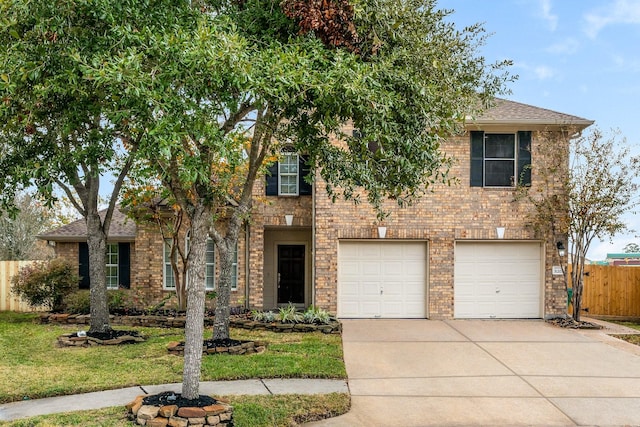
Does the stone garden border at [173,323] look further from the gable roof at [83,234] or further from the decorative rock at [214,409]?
the decorative rock at [214,409]

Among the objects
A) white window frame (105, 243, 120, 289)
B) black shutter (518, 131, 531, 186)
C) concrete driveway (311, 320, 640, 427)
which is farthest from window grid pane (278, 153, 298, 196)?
black shutter (518, 131, 531, 186)

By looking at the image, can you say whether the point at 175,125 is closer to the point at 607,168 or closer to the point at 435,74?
the point at 435,74

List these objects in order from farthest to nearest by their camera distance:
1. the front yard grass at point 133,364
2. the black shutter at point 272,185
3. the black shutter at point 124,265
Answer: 1. the black shutter at point 124,265
2. the black shutter at point 272,185
3. the front yard grass at point 133,364

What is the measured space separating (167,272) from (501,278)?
9.78 meters

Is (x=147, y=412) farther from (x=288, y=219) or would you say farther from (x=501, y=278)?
(x=501, y=278)

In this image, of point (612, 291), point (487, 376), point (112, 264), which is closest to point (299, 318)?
point (487, 376)

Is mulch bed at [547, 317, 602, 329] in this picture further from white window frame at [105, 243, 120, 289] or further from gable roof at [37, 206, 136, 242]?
white window frame at [105, 243, 120, 289]

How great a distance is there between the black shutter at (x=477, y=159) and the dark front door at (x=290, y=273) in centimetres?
577

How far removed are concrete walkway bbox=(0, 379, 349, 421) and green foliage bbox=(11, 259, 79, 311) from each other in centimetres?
929

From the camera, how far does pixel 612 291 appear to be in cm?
1823

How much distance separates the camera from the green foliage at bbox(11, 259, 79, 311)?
53.5ft

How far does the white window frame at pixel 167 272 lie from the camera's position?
16906 millimetres

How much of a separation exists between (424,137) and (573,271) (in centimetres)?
1005

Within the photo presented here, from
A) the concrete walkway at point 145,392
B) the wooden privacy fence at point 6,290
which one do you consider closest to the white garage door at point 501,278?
the concrete walkway at point 145,392
